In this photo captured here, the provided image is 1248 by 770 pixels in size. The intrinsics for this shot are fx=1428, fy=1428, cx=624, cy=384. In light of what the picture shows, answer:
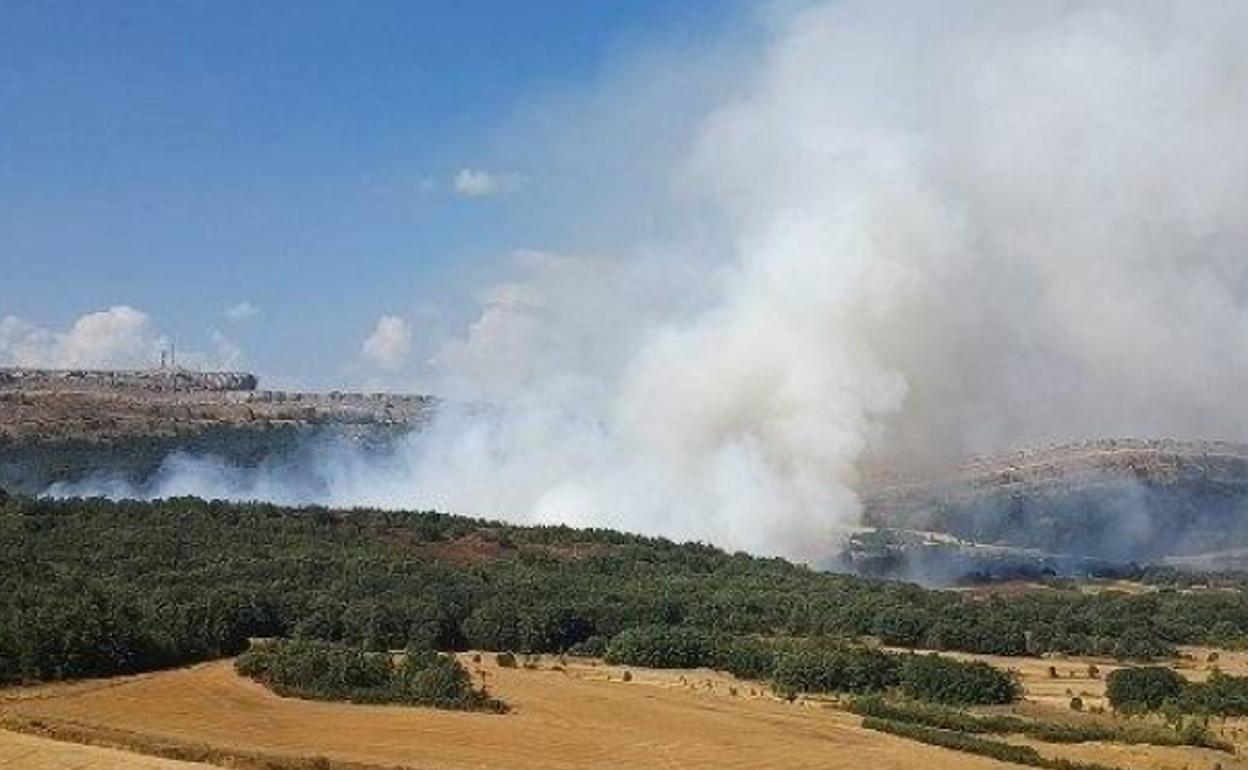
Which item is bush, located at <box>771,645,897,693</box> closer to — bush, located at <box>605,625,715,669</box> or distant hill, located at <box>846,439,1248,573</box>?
bush, located at <box>605,625,715,669</box>

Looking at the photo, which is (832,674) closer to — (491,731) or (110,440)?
(491,731)

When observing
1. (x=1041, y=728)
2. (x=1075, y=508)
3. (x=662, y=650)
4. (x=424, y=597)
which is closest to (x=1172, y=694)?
(x=1041, y=728)

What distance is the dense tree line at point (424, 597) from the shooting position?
58000mm

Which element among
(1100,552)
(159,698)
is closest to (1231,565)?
(1100,552)

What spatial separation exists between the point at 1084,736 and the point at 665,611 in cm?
2956

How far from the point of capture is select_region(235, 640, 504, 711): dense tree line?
163 feet

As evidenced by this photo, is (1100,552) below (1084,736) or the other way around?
the other way around

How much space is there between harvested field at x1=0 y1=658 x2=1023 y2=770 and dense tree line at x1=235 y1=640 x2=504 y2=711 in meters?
0.90

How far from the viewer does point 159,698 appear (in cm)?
4916

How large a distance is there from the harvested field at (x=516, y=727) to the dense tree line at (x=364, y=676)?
2.94ft

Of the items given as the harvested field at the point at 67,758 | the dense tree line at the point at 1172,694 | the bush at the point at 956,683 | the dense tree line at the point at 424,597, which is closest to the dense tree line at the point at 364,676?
the dense tree line at the point at 424,597

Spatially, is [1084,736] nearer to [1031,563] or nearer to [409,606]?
[409,606]

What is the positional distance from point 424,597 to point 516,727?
85.2 ft

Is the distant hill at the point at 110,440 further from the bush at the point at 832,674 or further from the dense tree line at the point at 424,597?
the bush at the point at 832,674
